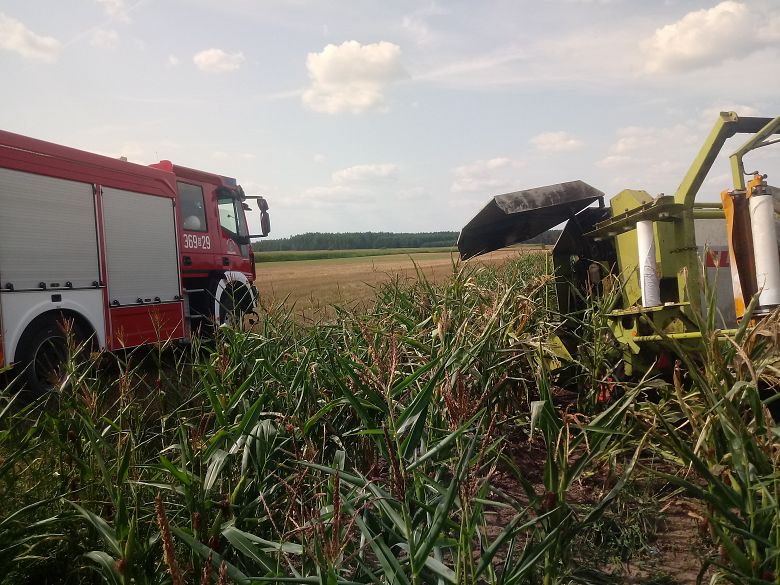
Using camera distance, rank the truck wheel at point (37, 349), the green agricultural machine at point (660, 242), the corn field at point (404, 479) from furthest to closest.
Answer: the truck wheel at point (37, 349), the green agricultural machine at point (660, 242), the corn field at point (404, 479)

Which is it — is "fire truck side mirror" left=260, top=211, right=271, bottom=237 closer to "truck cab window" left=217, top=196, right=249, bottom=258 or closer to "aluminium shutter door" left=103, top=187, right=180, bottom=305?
"truck cab window" left=217, top=196, right=249, bottom=258

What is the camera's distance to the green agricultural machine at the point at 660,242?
318 cm

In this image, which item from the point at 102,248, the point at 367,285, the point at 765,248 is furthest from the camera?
the point at 102,248

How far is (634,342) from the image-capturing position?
11.7ft

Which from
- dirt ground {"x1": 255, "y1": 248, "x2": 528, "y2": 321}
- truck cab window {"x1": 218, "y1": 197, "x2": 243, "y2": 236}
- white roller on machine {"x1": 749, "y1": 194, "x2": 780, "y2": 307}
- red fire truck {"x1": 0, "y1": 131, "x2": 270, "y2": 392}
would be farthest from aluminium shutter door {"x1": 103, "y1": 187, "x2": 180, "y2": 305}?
white roller on machine {"x1": 749, "y1": 194, "x2": 780, "y2": 307}

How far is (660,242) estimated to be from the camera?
375cm

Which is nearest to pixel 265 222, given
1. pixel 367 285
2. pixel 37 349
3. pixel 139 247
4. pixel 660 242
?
pixel 139 247

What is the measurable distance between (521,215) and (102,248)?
5803mm

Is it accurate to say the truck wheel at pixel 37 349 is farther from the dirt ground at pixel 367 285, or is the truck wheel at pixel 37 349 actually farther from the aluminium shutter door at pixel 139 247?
the dirt ground at pixel 367 285

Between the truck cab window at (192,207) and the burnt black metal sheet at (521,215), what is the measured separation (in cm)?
639

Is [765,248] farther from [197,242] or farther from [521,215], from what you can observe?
[197,242]

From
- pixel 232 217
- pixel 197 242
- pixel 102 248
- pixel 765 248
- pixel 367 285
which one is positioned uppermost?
→ pixel 232 217

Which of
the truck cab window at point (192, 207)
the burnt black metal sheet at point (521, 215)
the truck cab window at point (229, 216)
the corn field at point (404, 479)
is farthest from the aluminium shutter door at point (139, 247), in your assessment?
the corn field at point (404, 479)

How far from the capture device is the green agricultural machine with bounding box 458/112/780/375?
318 cm
